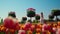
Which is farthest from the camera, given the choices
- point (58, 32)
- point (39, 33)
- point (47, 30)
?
point (39, 33)

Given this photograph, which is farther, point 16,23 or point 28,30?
point 28,30

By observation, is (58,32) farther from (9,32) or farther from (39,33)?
(39,33)

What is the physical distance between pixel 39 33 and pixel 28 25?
163 millimetres

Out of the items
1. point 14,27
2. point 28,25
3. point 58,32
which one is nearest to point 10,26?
point 14,27

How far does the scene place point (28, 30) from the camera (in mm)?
959

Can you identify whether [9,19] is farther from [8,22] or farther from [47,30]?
[47,30]

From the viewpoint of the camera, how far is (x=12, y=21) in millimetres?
659

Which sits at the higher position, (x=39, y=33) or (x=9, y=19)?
(x=9, y=19)

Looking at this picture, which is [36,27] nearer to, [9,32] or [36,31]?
[36,31]

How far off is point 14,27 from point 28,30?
0.30 meters

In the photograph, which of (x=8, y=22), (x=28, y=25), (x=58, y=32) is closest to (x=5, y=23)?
(x=8, y=22)

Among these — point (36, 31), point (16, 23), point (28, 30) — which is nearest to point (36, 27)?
point (36, 31)

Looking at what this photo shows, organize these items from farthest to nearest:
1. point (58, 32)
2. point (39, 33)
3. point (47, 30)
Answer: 1. point (39, 33)
2. point (47, 30)
3. point (58, 32)

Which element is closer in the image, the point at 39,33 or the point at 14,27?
the point at 14,27
